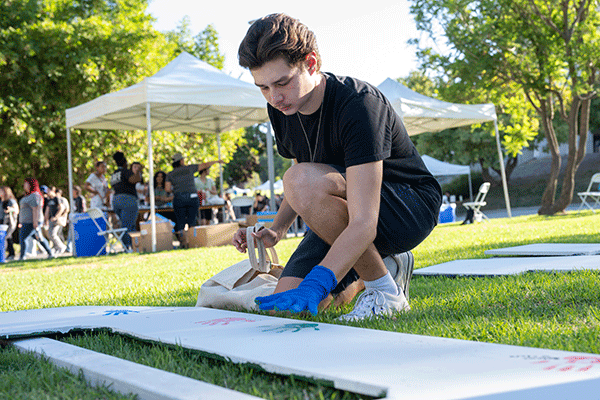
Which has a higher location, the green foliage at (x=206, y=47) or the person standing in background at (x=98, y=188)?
the green foliage at (x=206, y=47)

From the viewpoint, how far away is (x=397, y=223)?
2490 millimetres

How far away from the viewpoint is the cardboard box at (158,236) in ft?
31.5

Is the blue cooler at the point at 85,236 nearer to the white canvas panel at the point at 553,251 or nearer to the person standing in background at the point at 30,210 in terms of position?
the person standing in background at the point at 30,210

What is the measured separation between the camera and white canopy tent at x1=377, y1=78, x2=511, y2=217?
11773 millimetres

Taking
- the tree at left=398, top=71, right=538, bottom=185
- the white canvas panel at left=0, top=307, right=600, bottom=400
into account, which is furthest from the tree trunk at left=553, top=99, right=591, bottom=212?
the white canvas panel at left=0, top=307, right=600, bottom=400

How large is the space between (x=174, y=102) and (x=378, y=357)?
8.40 m

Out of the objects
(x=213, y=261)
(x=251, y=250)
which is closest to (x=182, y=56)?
(x=213, y=261)

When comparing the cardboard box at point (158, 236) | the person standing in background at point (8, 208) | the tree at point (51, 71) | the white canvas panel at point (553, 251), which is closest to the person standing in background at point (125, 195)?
the cardboard box at point (158, 236)

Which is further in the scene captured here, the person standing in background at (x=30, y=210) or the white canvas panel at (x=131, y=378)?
the person standing in background at (x=30, y=210)

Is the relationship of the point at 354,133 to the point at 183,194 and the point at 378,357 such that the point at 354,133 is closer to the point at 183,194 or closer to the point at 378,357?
the point at 378,357

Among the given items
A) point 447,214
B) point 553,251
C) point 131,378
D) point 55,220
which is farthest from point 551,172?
point 131,378

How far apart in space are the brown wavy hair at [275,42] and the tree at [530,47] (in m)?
12.3

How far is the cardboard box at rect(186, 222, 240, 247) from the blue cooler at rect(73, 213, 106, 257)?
161 centimetres

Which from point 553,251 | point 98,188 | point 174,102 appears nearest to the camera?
point 553,251
